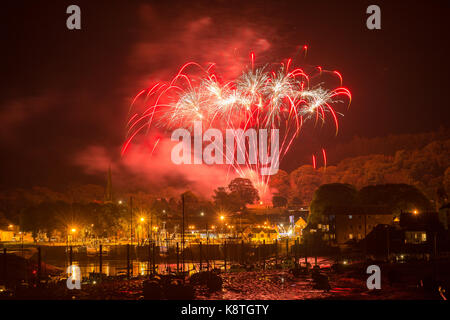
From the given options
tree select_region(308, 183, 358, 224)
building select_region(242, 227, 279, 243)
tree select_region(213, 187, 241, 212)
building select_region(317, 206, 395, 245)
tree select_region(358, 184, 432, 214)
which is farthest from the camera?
tree select_region(213, 187, 241, 212)

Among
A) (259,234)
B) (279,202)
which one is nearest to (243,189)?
(279,202)

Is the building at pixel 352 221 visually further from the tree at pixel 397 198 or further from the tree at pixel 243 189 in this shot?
the tree at pixel 243 189

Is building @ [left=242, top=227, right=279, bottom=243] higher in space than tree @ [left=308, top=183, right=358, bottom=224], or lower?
lower

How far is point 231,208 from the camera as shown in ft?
498

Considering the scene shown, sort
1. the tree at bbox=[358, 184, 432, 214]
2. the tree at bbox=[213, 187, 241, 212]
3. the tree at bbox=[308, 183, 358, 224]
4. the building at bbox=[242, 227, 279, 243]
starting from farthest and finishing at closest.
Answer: the tree at bbox=[213, 187, 241, 212], the building at bbox=[242, 227, 279, 243], the tree at bbox=[308, 183, 358, 224], the tree at bbox=[358, 184, 432, 214]

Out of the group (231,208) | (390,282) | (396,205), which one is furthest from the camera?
→ (231,208)

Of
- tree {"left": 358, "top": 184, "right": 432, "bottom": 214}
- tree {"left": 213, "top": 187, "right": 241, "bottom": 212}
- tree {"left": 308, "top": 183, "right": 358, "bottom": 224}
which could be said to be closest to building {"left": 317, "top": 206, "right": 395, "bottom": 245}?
tree {"left": 358, "top": 184, "right": 432, "bottom": 214}

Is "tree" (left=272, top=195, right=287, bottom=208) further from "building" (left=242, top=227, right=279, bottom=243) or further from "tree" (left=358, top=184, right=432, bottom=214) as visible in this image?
"tree" (left=358, top=184, right=432, bottom=214)

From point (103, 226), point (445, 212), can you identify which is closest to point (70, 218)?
point (103, 226)

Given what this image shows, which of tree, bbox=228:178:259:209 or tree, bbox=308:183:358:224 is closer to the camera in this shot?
tree, bbox=308:183:358:224

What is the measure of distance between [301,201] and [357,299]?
125500 millimetres

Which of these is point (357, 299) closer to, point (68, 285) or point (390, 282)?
point (390, 282)

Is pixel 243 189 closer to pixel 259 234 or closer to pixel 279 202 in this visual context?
pixel 279 202
